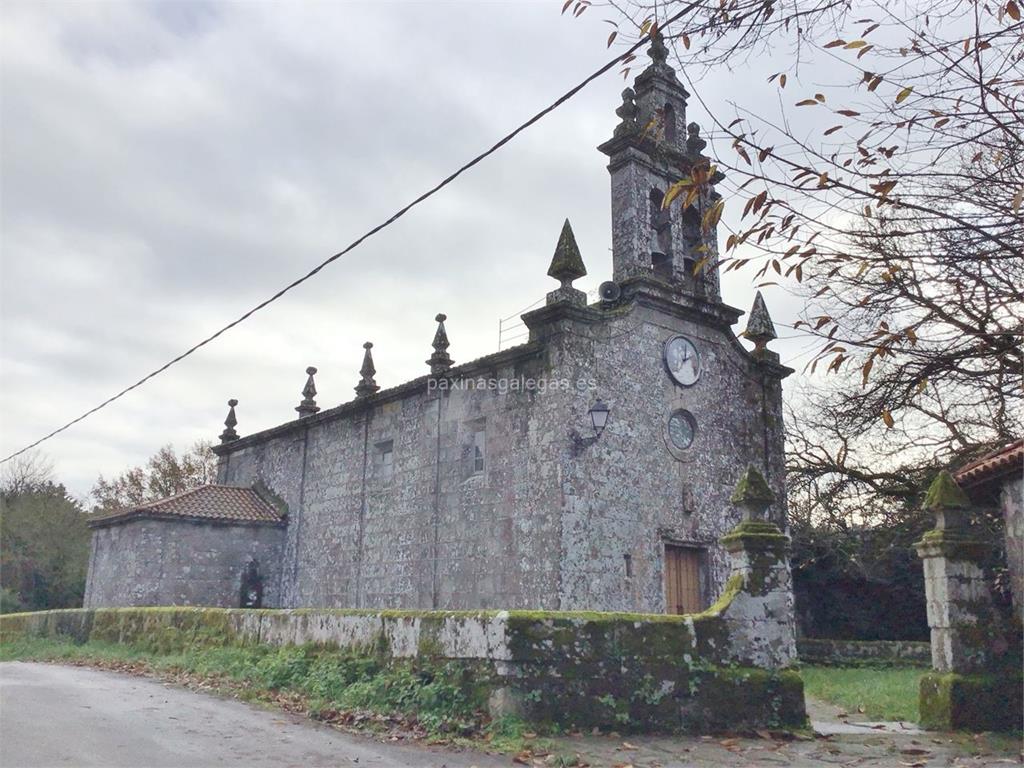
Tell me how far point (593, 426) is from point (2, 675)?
9744mm

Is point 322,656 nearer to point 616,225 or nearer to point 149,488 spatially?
point 616,225

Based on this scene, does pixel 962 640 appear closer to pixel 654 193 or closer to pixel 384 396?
pixel 654 193

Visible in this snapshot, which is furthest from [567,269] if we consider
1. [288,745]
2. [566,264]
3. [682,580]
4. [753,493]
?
[288,745]

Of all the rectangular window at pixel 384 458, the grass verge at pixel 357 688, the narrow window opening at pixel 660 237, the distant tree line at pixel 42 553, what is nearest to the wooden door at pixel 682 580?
the narrow window opening at pixel 660 237

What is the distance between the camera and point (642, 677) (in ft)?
26.8

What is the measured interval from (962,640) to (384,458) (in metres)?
12.6

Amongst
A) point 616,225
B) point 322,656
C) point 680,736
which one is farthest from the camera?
point 616,225

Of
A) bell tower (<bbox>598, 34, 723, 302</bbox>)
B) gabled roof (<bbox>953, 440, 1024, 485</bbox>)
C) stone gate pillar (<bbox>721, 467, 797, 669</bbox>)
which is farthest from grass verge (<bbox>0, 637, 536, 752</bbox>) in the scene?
bell tower (<bbox>598, 34, 723, 302</bbox>)

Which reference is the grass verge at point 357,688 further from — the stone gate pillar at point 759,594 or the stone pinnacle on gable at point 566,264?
the stone pinnacle on gable at point 566,264

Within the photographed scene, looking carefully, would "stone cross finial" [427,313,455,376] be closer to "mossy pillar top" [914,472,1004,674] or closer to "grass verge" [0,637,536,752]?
"grass verge" [0,637,536,752]

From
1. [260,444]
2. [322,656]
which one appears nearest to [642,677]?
[322,656]

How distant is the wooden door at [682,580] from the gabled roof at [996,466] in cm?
580

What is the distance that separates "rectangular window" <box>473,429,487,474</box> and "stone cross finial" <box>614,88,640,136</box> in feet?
21.4

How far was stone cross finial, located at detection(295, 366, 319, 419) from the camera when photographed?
25.5 m
